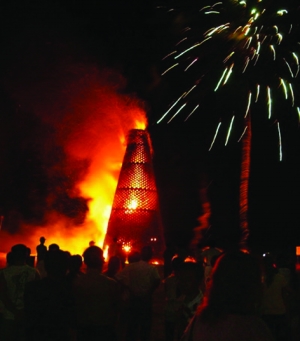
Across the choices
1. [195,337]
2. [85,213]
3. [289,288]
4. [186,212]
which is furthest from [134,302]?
[186,212]

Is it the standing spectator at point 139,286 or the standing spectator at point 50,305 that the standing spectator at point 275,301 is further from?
the standing spectator at point 50,305

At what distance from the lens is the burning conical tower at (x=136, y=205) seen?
18.8m

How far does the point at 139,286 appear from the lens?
26.4 ft

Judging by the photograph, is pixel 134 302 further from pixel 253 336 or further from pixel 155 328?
pixel 253 336

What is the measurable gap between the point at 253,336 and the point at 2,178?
96.8ft

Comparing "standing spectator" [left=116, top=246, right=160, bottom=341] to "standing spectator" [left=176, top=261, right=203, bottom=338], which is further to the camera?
"standing spectator" [left=116, top=246, right=160, bottom=341]

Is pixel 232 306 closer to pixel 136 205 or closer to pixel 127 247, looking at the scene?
A: pixel 127 247

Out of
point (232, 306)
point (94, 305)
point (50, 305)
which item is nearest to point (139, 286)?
point (94, 305)

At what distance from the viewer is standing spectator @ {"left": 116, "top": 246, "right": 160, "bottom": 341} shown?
26.4ft

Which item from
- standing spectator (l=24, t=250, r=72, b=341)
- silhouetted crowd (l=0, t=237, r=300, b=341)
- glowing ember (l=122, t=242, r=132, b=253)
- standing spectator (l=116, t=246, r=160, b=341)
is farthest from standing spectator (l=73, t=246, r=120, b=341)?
glowing ember (l=122, t=242, r=132, b=253)

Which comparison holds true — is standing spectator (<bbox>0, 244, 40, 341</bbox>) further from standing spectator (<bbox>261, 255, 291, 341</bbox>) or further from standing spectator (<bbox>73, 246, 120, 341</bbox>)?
standing spectator (<bbox>261, 255, 291, 341</bbox>)

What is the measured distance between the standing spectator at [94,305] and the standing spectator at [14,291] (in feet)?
2.52

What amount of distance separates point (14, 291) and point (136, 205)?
513 inches

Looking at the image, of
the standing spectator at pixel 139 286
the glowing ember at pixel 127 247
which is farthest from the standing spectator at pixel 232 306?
the glowing ember at pixel 127 247
